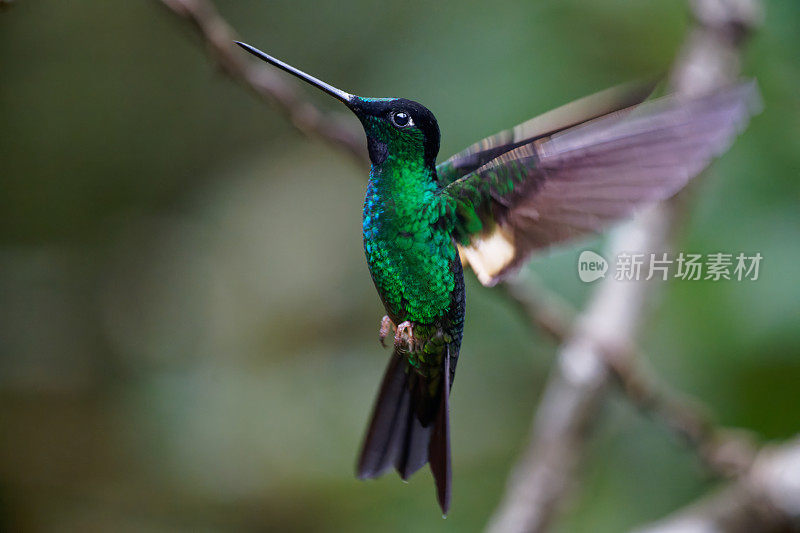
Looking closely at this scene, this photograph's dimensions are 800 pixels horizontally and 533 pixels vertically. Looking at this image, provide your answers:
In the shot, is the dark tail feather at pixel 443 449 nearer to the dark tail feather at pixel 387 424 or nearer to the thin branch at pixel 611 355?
the dark tail feather at pixel 387 424

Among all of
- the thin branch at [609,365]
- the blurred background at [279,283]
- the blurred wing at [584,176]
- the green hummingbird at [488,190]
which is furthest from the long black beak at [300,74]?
the blurred background at [279,283]

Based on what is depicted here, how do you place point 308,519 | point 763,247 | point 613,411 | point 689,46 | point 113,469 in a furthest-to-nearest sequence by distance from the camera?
point 113,469, point 308,519, point 613,411, point 763,247, point 689,46

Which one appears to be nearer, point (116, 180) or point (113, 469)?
point (113, 469)

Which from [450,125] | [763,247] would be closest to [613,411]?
[763,247]

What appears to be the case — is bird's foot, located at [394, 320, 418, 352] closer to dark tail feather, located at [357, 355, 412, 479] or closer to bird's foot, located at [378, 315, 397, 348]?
bird's foot, located at [378, 315, 397, 348]

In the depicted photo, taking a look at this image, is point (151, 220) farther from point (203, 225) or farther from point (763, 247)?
point (763, 247)

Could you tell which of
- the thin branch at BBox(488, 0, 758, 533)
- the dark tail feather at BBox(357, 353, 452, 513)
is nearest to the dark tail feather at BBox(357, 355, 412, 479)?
the dark tail feather at BBox(357, 353, 452, 513)
